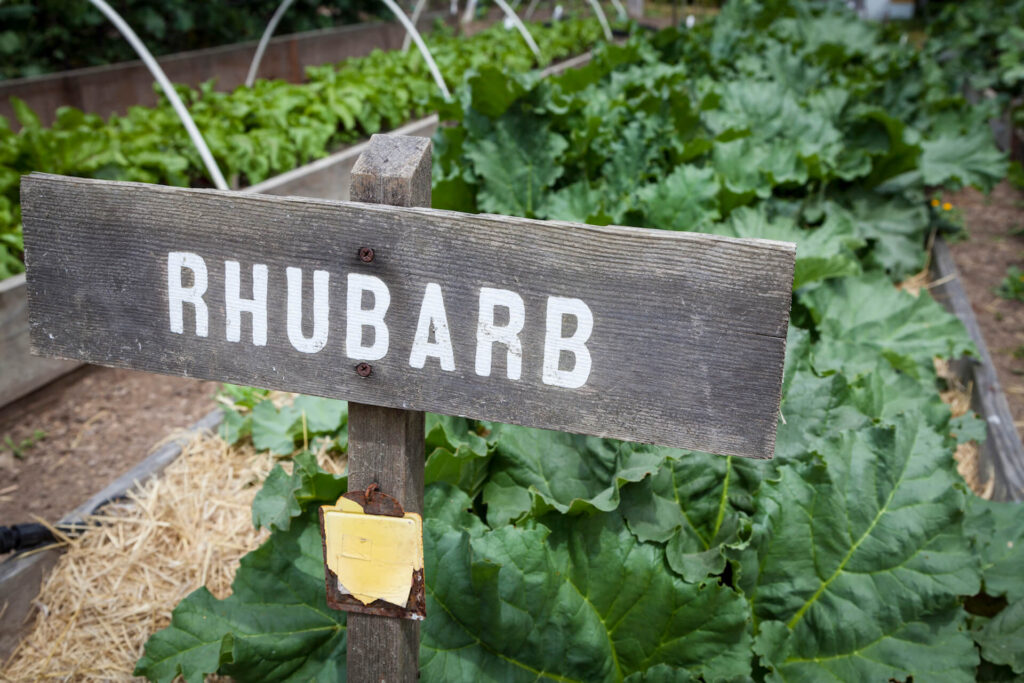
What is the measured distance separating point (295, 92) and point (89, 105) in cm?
188

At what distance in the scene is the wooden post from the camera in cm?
128

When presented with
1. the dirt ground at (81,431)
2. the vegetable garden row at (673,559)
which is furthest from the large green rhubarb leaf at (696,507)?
the dirt ground at (81,431)

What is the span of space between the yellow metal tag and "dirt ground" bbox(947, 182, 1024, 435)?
3.50m

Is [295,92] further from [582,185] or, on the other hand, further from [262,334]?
[262,334]

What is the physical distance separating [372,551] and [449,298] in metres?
0.49

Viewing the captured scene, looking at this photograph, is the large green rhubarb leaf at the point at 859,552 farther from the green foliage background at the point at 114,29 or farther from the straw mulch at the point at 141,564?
the green foliage background at the point at 114,29

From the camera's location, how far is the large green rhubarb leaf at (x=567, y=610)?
1648 mm

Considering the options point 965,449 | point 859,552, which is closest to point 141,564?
point 859,552

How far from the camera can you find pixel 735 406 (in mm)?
1187

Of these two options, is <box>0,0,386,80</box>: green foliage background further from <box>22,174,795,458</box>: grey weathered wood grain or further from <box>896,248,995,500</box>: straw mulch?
<box>896,248,995,500</box>: straw mulch

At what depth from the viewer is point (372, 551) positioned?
143cm

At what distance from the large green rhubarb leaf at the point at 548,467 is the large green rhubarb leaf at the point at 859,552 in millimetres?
320

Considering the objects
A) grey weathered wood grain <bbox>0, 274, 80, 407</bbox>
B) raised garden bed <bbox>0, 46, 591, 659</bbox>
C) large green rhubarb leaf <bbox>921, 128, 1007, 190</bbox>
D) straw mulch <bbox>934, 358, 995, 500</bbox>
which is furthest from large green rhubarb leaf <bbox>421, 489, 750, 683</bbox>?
large green rhubarb leaf <bbox>921, 128, 1007, 190</bbox>

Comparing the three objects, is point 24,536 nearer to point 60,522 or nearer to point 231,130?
point 60,522
